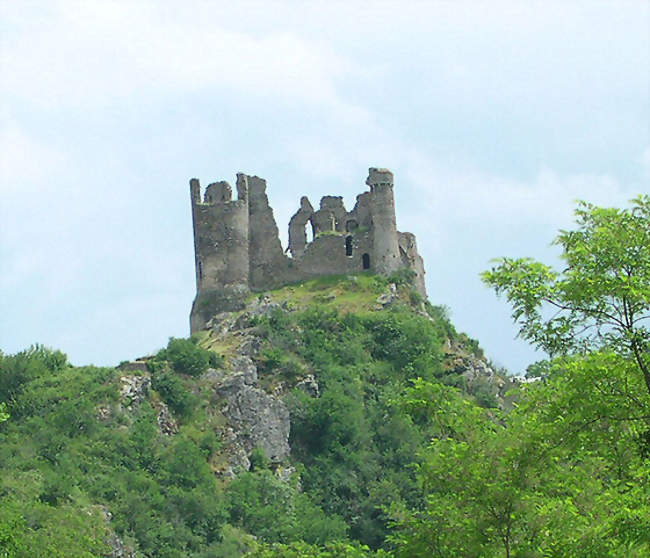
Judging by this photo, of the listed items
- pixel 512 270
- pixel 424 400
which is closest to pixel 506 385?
pixel 424 400

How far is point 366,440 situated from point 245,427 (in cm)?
547

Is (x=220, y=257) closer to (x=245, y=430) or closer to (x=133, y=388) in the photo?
→ (x=133, y=388)

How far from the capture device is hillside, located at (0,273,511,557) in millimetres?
53250

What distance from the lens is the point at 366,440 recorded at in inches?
2409

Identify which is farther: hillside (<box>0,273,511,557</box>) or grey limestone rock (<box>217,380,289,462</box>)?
grey limestone rock (<box>217,380,289,462</box>)

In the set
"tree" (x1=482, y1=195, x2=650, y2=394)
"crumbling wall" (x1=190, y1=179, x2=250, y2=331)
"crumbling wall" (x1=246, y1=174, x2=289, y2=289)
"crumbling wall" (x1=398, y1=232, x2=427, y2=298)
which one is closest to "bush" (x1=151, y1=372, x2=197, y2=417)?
"crumbling wall" (x1=190, y1=179, x2=250, y2=331)

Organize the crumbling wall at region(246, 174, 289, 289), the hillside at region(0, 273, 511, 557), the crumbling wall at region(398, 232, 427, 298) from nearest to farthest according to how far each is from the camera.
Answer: the hillside at region(0, 273, 511, 557), the crumbling wall at region(246, 174, 289, 289), the crumbling wall at region(398, 232, 427, 298)

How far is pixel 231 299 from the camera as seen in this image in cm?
6719

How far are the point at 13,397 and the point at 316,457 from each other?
44.6 feet

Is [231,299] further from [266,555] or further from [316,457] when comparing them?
[266,555]

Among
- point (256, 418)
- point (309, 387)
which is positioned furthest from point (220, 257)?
point (256, 418)

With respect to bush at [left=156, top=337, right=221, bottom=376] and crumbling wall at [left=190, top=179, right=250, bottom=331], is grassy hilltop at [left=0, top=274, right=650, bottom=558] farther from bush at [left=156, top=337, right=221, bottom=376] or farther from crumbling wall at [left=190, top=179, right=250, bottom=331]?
crumbling wall at [left=190, top=179, right=250, bottom=331]

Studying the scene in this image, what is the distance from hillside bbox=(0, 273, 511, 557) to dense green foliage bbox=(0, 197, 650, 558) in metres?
0.09

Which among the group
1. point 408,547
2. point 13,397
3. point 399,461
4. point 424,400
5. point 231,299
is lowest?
point 408,547
